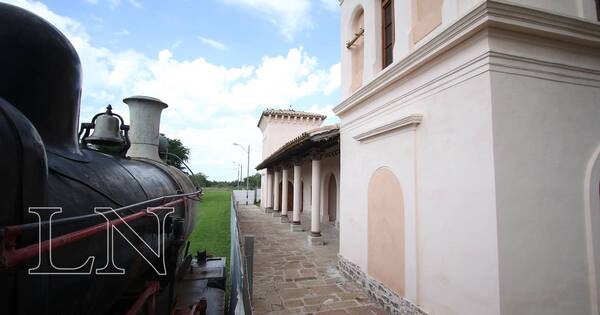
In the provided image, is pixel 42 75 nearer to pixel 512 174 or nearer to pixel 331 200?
pixel 512 174

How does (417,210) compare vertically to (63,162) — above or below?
below

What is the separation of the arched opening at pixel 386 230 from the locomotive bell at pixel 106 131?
157 inches

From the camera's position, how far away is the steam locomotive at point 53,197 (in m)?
1.05

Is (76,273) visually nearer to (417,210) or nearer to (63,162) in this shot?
(63,162)

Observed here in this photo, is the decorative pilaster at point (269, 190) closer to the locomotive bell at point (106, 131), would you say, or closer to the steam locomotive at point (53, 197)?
the locomotive bell at point (106, 131)

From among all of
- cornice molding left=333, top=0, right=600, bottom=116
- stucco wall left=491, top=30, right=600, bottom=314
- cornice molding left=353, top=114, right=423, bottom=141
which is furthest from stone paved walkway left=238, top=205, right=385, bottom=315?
cornice molding left=333, top=0, right=600, bottom=116

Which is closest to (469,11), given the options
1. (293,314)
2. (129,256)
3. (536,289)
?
(536,289)

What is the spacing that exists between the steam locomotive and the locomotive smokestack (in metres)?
2.53

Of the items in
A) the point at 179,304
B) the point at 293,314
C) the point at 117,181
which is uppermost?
the point at 117,181

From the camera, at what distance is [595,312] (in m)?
3.18

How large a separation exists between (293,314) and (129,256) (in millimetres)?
3274

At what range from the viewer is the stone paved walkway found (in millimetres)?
4782

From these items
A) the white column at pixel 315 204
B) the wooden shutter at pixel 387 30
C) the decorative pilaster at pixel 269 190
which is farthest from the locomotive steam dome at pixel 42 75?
the decorative pilaster at pixel 269 190

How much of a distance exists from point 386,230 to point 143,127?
4766 mm
